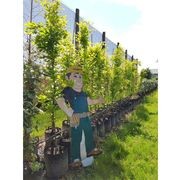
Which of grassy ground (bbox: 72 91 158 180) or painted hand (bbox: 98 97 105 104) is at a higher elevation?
painted hand (bbox: 98 97 105 104)

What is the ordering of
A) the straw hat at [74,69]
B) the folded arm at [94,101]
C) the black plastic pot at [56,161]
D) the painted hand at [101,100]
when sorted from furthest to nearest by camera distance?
the painted hand at [101,100]
the folded arm at [94,101]
the straw hat at [74,69]
the black plastic pot at [56,161]

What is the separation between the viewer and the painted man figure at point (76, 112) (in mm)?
3617

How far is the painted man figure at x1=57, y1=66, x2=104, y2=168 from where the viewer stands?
11.9ft

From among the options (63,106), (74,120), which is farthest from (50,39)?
→ (74,120)

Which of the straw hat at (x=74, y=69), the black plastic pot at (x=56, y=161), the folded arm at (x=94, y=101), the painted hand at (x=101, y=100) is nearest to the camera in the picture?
the black plastic pot at (x=56, y=161)

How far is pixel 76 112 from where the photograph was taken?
12.0 ft

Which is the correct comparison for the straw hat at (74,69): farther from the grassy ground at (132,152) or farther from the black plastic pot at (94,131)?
the grassy ground at (132,152)

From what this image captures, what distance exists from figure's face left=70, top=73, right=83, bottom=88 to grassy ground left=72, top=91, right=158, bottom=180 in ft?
1.88

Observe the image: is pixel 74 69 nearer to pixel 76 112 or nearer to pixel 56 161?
pixel 76 112

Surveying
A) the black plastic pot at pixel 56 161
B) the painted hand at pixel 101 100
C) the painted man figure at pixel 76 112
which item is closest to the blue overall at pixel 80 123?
the painted man figure at pixel 76 112

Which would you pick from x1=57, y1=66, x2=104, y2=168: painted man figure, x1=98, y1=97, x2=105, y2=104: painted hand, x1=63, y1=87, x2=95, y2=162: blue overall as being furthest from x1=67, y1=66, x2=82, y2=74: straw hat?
x1=98, y1=97, x2=105, y2=104: painted hand

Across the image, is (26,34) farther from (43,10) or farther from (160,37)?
(160,37)

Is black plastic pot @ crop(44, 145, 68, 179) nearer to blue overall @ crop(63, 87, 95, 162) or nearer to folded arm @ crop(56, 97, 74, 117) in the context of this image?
blue overall @ crop(63, 87, 95, 162)

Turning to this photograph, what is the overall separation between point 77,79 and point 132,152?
804 mm
